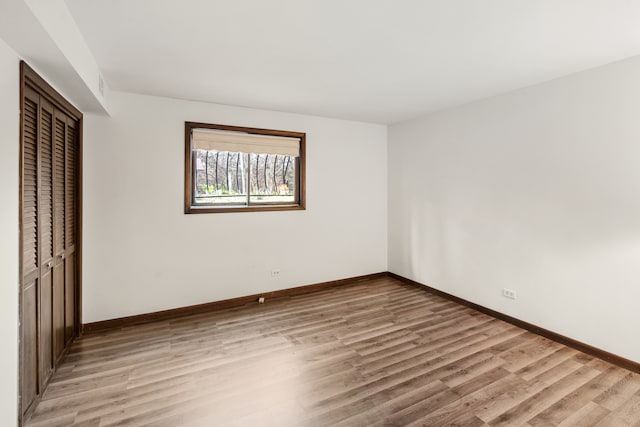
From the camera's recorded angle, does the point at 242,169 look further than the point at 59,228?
Yes

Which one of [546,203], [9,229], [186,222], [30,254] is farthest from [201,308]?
[546,203]

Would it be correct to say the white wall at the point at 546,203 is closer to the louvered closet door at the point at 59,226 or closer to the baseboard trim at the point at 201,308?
the baseboard trim at the point at 201,308


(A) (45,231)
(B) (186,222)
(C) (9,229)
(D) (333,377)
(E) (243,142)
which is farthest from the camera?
(E) (243,142)

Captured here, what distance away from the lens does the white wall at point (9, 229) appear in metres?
1.58

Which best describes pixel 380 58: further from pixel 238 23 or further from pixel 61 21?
pixel 61 21

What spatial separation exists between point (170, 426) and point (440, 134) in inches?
164

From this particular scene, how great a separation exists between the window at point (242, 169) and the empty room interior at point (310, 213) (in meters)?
0.03

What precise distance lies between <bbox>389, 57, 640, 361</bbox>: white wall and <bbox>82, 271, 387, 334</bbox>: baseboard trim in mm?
1511

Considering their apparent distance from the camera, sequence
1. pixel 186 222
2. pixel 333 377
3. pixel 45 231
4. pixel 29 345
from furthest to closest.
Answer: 1. pixel 186 222
2. pixel 333 377
3. pixel 45 231
4. pixel 29 345

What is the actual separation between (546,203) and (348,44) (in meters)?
2.46

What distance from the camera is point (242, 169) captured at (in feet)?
13.3

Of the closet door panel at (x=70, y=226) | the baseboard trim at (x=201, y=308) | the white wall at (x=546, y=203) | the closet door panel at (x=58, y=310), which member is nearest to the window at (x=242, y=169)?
the closet door panel at (x=70, y=226)

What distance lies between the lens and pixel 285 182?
14.4ft

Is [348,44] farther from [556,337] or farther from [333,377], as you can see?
[556,337]
